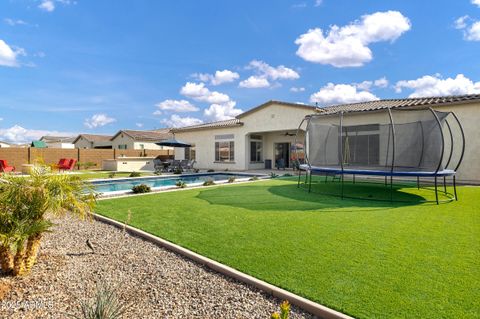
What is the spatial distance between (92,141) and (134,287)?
5443 cm

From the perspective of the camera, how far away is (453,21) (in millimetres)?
12406

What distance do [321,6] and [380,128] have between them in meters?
7.17

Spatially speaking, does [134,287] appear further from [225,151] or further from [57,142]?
[57,142]

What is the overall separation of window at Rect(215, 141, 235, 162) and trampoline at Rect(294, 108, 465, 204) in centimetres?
999

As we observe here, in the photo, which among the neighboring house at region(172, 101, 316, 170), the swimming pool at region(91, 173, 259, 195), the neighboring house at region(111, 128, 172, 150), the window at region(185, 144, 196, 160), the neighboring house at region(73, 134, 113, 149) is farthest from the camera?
the neighboring house at region(73, 134, 113, 149)

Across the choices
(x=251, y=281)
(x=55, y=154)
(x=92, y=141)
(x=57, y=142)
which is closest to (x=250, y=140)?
(x=55, y=154)

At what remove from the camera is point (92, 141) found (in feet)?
169

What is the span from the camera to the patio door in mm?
24344

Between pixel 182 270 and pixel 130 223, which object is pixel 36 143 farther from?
pixel 182 270

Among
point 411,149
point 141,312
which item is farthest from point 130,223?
point 411,149

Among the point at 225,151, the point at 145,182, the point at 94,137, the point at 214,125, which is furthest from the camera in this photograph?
the point at 94,137

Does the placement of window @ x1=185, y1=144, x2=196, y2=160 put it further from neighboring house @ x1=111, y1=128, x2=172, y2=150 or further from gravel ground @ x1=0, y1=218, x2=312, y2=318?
gravel ground @ x1=0, y1=218, x2=312, y2=318

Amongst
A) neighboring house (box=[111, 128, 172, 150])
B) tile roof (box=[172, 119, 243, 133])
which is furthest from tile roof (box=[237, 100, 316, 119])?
neighboring house (box=[111, 128, 172, 150])

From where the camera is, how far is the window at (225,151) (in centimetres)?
2417
